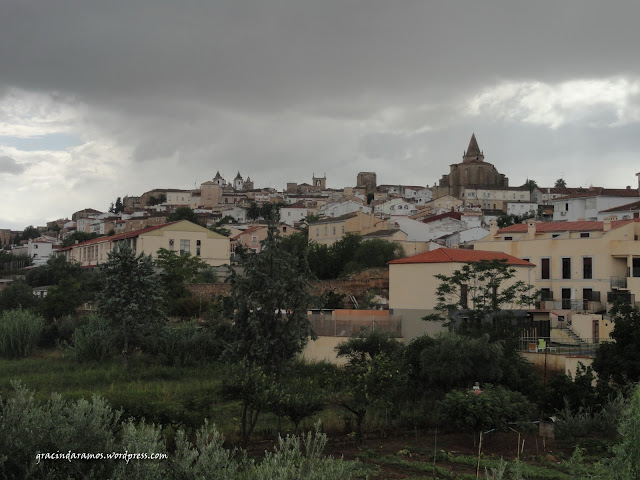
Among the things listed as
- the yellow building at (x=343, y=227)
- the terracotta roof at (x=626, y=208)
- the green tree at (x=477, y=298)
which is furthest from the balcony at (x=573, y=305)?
the yellow building at (x=343, y=227)

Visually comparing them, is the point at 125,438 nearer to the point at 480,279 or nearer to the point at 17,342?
the point at 480,279

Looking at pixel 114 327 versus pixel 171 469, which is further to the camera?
pixel 114 327

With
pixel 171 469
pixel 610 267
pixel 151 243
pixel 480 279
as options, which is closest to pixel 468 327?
pixel 480 279

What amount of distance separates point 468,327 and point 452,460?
10071mm

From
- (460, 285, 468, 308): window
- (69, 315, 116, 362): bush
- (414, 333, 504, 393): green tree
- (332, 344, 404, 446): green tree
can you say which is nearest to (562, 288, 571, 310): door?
(460, 285, 468, 308): window

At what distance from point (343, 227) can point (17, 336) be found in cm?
3792

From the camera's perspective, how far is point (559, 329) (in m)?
31.4

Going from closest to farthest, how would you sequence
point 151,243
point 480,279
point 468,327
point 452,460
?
point 452,460 < point 468,327 < point 480,279 < point 151,243

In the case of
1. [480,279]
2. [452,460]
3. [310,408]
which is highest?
[480,279]

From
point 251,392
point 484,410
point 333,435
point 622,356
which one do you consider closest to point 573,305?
point 622,356

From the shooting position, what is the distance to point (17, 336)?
115 feet

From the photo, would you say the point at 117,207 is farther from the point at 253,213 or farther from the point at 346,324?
the point at 346,324

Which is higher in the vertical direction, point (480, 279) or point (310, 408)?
point (480, 279)

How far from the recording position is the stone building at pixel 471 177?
13038 centimetres
